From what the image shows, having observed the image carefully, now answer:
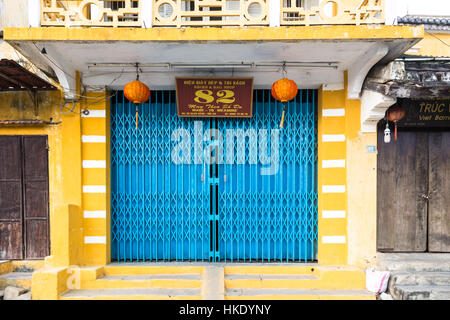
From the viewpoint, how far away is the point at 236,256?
5039 mm

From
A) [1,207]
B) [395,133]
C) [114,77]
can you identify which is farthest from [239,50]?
[1,207]

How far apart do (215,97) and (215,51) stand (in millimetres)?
890

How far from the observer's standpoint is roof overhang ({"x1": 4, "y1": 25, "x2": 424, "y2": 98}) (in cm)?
358

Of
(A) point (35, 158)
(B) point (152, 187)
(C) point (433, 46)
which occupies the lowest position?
(B) point (152, 187)

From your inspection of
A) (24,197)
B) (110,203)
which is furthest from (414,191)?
(24,197)

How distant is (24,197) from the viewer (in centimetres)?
486

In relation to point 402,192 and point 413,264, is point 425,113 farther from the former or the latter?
point 413,264

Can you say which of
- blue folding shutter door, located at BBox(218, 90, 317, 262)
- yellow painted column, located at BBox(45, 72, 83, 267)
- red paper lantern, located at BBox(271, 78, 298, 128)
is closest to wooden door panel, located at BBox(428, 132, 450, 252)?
blue folding shutter door, located at BBox(218, 90, 317, 262)

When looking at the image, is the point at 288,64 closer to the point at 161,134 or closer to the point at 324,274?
the point at 161,134

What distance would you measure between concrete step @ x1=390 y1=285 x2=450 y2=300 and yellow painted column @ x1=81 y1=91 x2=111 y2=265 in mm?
4782

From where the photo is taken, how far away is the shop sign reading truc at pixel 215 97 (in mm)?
4680

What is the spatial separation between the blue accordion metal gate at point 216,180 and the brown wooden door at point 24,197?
120cm

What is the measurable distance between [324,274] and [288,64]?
348 cm

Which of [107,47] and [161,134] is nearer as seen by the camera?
[107,47]
